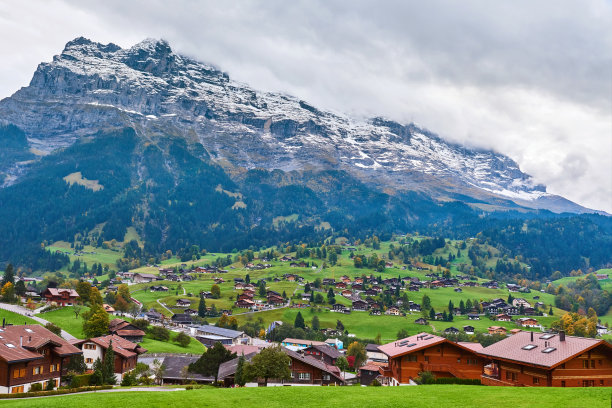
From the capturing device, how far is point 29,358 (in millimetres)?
59594

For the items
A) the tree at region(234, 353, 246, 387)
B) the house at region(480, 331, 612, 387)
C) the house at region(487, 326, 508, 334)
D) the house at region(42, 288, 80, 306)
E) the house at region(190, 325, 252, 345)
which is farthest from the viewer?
the house at region(487, 326, 508, 334)

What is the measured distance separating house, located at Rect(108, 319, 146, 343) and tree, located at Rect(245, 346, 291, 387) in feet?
162

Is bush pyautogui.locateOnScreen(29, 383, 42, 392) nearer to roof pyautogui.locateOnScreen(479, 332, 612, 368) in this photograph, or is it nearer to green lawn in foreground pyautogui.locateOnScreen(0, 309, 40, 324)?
green lawn in foreground pyautogui.locateOnScreen(0, 309, 40, 324)

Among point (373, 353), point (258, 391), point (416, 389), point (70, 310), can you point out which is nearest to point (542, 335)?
point (416, 389)

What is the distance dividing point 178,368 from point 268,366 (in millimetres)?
30630

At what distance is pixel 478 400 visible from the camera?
3628 centimetres

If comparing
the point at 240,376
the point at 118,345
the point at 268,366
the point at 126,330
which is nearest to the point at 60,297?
the point at 126,330

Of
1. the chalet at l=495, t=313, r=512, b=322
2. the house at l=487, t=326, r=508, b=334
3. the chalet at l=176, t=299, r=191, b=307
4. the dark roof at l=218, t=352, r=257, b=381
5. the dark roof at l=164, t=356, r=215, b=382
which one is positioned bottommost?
the dark roof at l=164, t=356, r=215, b=382

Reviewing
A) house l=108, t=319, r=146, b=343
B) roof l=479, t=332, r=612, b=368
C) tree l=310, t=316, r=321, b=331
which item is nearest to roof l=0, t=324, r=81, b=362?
house l=108, t=319, r=146, b=343

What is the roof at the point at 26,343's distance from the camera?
5878 cm

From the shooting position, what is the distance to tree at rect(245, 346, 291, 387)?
63219mm

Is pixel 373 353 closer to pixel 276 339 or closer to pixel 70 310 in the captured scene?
pixel 276 339

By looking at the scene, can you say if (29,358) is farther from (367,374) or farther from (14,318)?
(367,374)

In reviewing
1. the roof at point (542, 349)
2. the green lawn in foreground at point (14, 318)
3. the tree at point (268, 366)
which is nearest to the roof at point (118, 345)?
the green lawn in foreground at point (14, 318)
